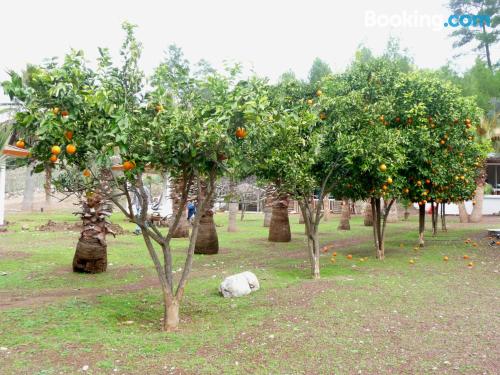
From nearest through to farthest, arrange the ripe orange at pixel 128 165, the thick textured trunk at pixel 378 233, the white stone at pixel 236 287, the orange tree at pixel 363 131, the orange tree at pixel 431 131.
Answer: the ripe orange at pixel 128 165, the white stone at pixel 236 287, the orange tree at pixel 363 131, the orange tree at pixel 431 131, the thick textured trunk at pixel 378 233

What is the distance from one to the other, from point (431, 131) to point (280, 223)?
6.07m

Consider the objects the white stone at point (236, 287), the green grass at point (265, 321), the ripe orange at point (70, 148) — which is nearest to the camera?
the green grass at point (265, 321)

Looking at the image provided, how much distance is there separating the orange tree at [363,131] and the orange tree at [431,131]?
55cm

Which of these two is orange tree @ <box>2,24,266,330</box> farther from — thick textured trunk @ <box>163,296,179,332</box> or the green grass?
the green grass

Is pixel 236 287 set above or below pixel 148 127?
below

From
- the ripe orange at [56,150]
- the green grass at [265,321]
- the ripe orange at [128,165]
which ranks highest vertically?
the ripe orange at [56,150]

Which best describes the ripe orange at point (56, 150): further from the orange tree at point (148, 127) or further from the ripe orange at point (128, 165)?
the ripe orange at point (128, 165)

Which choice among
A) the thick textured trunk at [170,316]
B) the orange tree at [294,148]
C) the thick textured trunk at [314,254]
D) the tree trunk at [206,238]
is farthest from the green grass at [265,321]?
the orange tree at [294,148]

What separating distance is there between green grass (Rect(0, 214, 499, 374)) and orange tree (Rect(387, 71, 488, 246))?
2233mm

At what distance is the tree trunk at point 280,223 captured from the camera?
16.1 meters

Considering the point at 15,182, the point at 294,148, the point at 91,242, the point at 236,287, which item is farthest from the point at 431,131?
the point at 15,182

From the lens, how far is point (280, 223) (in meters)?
16.2

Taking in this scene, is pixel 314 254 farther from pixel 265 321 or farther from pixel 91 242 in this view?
pixel 91 242

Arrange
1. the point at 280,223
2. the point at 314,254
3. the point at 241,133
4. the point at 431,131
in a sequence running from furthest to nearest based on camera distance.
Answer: the point at 280,223 < the point at 431,131 < the point at 314,254 < the point at 241,133
